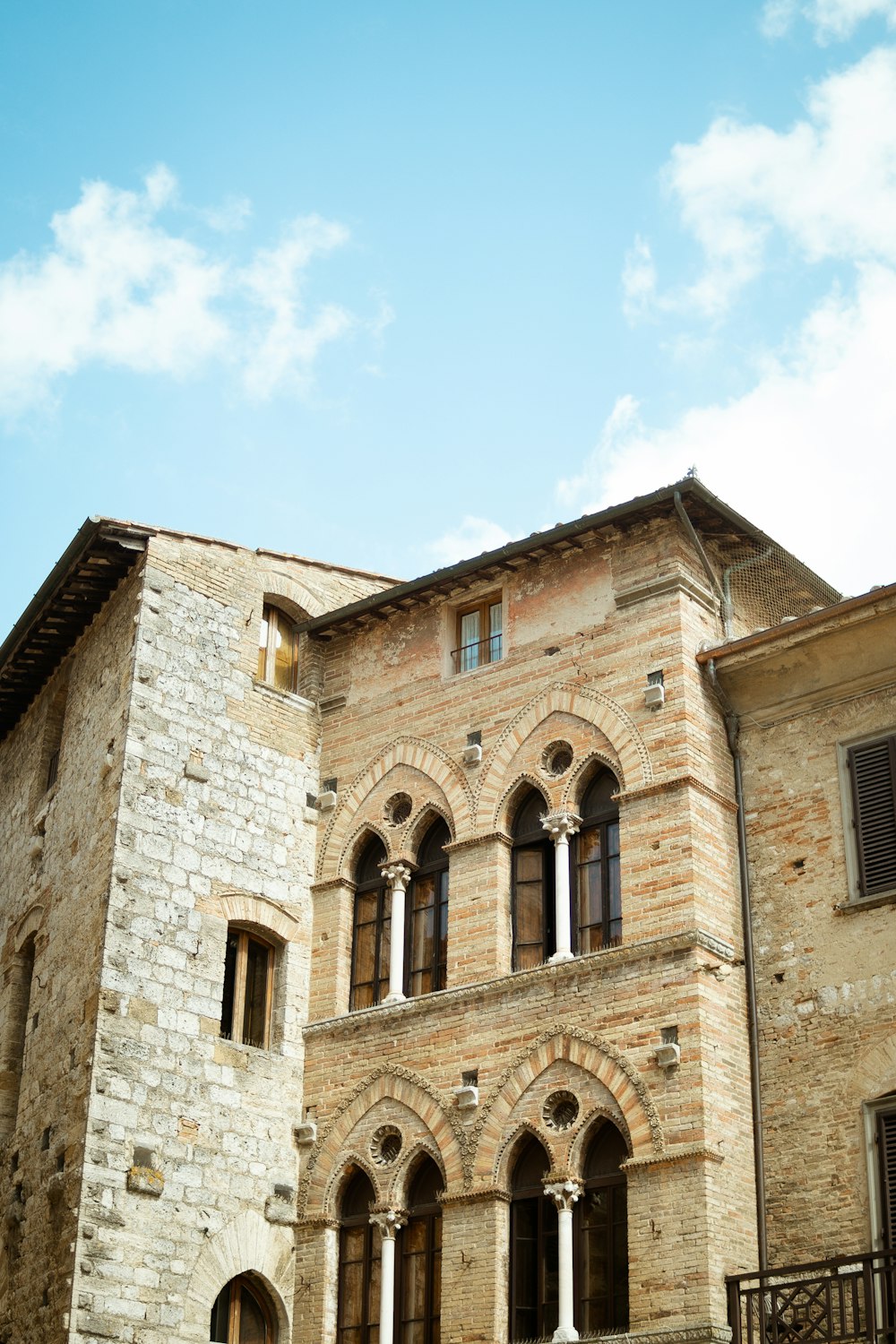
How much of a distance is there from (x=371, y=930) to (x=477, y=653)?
3.03m

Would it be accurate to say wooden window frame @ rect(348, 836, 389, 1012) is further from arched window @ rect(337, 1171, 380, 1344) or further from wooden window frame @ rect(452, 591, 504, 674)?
wooden window frame @ rect(452, 591, 504, 674)

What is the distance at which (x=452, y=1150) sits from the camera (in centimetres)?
1612

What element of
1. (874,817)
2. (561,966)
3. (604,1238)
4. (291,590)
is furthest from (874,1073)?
(291,590)

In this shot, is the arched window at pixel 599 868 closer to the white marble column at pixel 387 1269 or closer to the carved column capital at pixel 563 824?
the carved column capital at pixel 563 824

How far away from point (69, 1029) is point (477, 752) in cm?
467

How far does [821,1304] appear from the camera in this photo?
1347 cm

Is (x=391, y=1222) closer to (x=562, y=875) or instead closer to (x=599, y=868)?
(x=562, y=875)

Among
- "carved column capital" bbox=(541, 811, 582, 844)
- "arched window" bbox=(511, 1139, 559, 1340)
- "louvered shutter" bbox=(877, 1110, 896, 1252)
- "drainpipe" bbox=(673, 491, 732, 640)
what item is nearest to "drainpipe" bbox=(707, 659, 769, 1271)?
"drainpipe" bbox=(673, 491, 732, 640)

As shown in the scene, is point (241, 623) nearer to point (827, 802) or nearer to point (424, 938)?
point (424, 938)

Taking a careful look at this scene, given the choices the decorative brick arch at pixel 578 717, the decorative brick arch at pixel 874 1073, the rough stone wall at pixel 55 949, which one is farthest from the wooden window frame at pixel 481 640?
the decorative brick arch at pixel 874 1073

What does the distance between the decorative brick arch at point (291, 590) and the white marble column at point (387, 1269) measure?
A: 6.68 meters

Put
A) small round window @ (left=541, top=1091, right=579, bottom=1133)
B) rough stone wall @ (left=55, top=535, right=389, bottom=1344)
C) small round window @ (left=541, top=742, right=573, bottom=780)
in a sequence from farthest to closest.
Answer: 1. small round window @ (left=541, top=742, right=573, bottom=780)
2. rough stone wall @ (left=55, top=535, right=389, bottom=1344)
3. small round window @ (left=541, top=1091, right=579, bottom=1133)

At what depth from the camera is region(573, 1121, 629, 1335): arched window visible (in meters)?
14.7

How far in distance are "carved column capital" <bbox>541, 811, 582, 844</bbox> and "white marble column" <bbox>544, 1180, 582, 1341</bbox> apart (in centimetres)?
316
